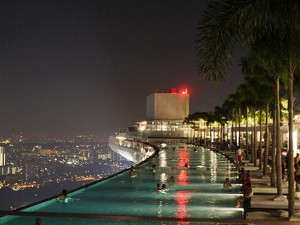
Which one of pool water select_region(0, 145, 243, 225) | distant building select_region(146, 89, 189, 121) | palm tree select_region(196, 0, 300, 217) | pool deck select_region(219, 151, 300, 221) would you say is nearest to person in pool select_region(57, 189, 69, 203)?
pool water select_region(0, 145, 243, 225)

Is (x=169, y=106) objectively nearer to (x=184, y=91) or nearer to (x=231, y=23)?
(x=184, y=91)

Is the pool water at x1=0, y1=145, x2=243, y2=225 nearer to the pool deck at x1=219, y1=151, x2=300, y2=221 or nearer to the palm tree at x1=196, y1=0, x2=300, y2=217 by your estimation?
the pool deck at x1=219, y1=151, x2=300, y2=221

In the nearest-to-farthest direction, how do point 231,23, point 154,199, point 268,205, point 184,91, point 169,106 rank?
point 231,23 < point 268,205 < point 154,199 < point 169,106 < point 184,91

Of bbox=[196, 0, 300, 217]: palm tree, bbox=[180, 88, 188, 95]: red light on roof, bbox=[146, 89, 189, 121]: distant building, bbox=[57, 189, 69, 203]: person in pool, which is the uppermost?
bbox=[180, 88, 188, 95]: red light on roof

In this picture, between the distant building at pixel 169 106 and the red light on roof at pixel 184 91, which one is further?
the red light on roof at pixel 184 91

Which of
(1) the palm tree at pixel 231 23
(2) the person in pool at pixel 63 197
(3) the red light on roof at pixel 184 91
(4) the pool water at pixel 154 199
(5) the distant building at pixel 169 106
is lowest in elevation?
(4) the pool water at pixel 154 199

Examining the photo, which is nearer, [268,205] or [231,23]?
[231,23]

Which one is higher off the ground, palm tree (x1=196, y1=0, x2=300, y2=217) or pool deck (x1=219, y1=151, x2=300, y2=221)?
palm tree (x1=196, y1=0, x2=300, y2=217)

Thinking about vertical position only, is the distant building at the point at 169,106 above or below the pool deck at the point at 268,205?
above

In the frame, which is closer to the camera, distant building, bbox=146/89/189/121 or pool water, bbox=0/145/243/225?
pool water, bbox=0/145/243/225

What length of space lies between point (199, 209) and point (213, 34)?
28.8ft

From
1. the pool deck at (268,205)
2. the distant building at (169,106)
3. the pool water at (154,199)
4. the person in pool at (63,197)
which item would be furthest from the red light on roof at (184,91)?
the person in pool at (63,197)

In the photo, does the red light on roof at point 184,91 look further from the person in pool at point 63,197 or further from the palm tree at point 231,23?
the palm tree at point 231,23

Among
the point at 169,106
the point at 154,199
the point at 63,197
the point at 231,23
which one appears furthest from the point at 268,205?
the point at 169,106
